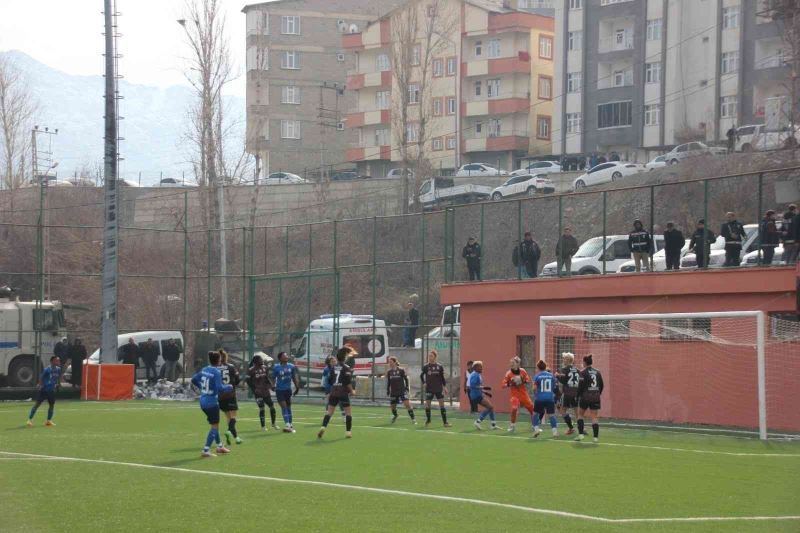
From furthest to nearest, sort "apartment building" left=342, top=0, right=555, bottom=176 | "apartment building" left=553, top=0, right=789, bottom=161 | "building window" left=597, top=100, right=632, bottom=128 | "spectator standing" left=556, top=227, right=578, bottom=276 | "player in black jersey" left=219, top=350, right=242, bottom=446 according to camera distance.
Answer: "apartment building" left=342, top=0, right=555, bottom=176 < "building window" left=597, top=100, right=632, bottom=128 < "apartment building" left=553, top=0, right=789, bottom=161 < "spectator standing" left=556, top=227, right=578, bottom=276 < "player in black jersey" left=219, top=350, right=242, bottom=446

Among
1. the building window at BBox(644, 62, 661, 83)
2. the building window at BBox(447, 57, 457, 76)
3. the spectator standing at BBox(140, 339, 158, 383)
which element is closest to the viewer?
the spectator standing at BBox(140, 339, 158, 383)

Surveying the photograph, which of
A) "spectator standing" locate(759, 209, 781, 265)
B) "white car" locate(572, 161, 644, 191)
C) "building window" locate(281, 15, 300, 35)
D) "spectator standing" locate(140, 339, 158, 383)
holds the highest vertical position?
"building window" locate(281, 15, 300, 35)

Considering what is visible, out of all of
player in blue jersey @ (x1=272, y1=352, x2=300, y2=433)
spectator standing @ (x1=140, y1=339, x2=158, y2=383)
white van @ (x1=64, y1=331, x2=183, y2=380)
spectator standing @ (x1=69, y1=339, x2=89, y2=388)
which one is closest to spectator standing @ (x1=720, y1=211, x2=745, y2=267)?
player in blue jersey @ (x1=272, y1=352, x2=300, y2=433)

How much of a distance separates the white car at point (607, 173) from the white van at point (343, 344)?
25.1 m

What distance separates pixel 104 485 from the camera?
15523 millimetres

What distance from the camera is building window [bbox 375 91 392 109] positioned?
92.3 meters

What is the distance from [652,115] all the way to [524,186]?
50.0 feet

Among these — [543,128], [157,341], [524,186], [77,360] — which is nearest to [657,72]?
[543,128]

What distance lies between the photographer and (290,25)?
101 meters

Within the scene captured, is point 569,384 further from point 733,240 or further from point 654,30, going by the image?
point 654,30

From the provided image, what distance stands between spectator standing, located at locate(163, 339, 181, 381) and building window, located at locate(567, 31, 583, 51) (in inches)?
1824

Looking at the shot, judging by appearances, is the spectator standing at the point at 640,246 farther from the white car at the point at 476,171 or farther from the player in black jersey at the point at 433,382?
the white car at the point at 476,171

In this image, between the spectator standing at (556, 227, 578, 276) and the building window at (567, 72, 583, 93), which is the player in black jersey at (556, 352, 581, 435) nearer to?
the spectator standing at (556, 227, 578, 276)

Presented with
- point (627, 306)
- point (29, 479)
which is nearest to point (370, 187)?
point (627, 306)
